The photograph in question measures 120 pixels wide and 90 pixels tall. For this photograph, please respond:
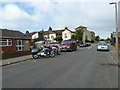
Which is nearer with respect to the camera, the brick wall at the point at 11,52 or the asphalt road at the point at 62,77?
the asphalt road at the point at 62,77

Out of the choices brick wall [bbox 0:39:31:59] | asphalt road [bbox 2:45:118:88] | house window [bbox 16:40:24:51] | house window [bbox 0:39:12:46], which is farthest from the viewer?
house window [bbox 16:40:24:51]

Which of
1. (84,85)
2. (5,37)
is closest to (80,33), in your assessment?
(5,37)

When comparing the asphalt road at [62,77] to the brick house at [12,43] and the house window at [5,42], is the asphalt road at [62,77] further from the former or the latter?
the house window at [5,42]

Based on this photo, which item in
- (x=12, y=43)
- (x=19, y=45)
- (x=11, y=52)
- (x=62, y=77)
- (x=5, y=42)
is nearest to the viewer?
(x=62, y=77)

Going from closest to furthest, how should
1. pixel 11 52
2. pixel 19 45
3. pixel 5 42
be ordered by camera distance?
pixel 11 52
pixel 5 42
pixel 19 45

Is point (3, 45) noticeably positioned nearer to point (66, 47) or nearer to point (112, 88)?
point (66, 47)

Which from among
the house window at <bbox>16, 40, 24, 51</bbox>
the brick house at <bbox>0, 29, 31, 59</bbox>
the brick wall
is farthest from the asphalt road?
the house window at <bbox>16, 40, 24, 51</bbox>

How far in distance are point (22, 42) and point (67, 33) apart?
170 feet

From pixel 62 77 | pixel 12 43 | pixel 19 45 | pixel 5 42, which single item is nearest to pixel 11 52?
pixel 5 42

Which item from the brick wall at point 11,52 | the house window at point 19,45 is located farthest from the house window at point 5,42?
the house window at point 19,45

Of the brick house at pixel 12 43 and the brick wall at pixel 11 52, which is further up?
the brick house at pixel 12 43

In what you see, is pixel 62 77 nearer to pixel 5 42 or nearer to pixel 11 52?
pixel 11 52

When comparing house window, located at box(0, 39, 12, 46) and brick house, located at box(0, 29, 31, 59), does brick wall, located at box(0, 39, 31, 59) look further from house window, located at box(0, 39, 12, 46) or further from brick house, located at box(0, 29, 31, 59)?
house window, located at box(0, 39, 12, 46)

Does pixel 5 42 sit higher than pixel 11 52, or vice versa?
pixel 5 42
